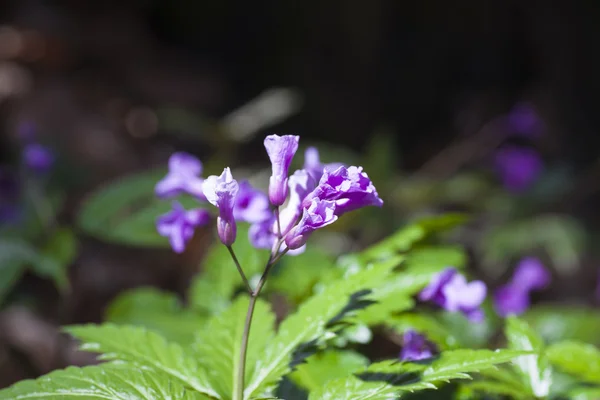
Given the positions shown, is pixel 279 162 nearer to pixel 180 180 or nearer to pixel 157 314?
pixel 180 180

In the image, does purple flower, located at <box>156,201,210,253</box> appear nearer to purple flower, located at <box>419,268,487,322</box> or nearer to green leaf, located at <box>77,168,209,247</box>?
green leaf, located at <box>77,168,209,247</box>

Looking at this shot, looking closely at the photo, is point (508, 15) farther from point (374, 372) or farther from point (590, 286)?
point (374, 372)

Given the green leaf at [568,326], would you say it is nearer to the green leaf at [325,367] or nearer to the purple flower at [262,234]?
the green leaf at [325,367]

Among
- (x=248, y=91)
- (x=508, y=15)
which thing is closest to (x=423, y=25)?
(x=508, y=15)

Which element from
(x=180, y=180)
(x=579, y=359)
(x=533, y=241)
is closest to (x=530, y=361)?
(x=579, y=359)

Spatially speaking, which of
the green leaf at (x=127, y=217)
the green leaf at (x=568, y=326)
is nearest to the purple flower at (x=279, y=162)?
the green leaf at (x=127, y=217)

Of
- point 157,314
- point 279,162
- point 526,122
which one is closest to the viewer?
point 279,162
